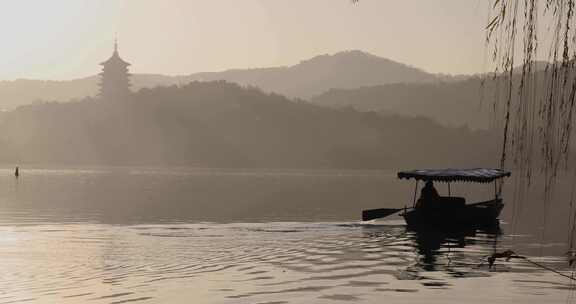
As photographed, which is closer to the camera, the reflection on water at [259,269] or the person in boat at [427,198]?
the reflection on water at [259,269]

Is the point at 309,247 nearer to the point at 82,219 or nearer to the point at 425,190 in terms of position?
the point at 425,190

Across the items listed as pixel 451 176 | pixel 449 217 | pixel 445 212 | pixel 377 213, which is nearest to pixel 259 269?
pixel 377 213

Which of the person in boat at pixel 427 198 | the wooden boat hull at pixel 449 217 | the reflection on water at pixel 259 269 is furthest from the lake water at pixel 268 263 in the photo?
the person in boat at pixel 427 198

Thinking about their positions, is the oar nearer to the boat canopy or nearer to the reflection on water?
the reflection on water

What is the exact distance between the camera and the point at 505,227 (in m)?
49.1

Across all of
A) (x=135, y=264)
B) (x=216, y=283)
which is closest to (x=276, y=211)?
(x=135, y=264)

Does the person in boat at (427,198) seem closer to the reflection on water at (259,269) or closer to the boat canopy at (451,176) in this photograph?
the boat canopy at (451,176)

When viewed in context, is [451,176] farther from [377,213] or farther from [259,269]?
[259,269]

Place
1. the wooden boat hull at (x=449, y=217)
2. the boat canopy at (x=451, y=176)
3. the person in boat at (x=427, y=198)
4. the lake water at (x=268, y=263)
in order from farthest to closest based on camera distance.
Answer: the boat canopy at (x=451, y=176) < the person in boat at (x=427, y=198) < the wooden boat hull at (x=449, y=217) < the lake water at (x=268, y=263)

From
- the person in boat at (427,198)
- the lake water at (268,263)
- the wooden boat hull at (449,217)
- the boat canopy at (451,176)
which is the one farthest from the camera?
the boat canopy at (451,176)

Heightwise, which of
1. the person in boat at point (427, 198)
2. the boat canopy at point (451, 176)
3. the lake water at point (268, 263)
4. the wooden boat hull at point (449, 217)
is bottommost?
the lake water at point (268, 263)

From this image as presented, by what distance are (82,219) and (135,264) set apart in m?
28.2

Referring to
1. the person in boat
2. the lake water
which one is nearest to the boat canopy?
the person in boat

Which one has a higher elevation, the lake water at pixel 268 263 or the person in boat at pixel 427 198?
the person in boat at pixel 427 198
